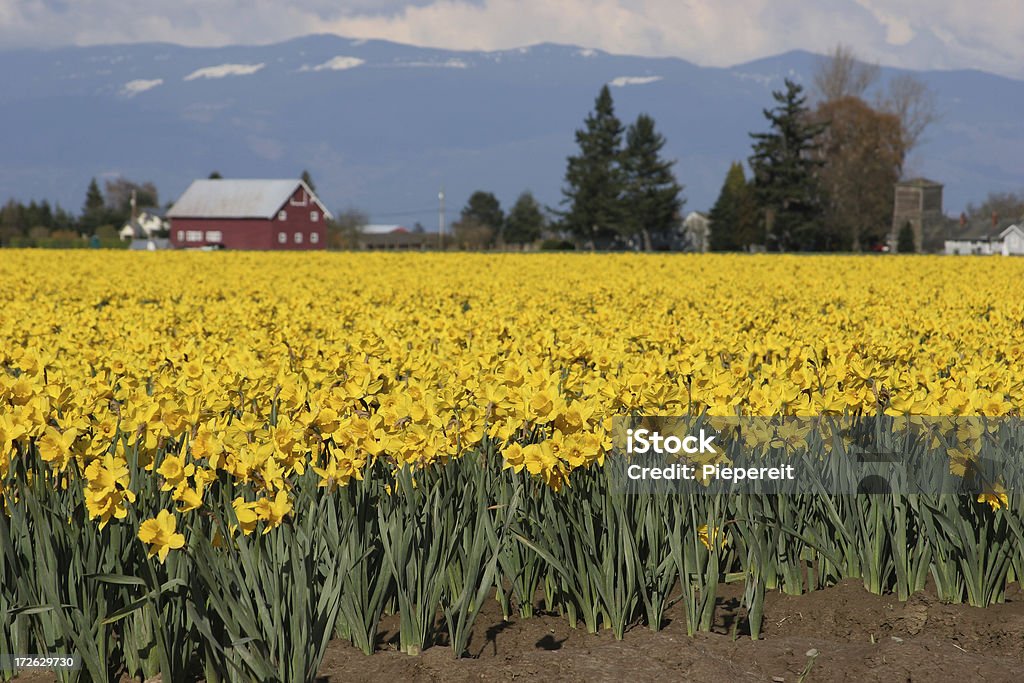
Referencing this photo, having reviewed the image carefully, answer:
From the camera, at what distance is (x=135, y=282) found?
21.7 m

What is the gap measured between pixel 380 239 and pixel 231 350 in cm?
13025

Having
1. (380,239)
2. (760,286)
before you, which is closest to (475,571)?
(760,286)

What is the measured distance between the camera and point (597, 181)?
92688mm

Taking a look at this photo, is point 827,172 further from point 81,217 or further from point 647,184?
point 81,217

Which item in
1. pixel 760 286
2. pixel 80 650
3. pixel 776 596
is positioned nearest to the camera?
pixel 80 650

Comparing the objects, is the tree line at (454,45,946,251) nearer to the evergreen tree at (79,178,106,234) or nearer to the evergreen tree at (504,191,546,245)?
the evergreen tree at (504,191,546,245)

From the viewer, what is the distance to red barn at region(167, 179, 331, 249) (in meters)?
94.9

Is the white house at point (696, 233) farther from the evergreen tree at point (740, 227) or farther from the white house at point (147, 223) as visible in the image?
the white house at point (147, 223)

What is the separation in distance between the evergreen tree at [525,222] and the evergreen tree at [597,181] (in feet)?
80.2

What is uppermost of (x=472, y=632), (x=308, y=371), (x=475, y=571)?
(x=308, y=371)

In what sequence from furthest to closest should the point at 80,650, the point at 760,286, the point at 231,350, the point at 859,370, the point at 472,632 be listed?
1. the point at 760,286
2. the point at 231,350
3. the point at 859,370
4. the point at 472,632
5. the point at 80,650

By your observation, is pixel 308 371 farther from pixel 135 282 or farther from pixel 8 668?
pixel 135 282

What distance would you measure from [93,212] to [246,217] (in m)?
51.3

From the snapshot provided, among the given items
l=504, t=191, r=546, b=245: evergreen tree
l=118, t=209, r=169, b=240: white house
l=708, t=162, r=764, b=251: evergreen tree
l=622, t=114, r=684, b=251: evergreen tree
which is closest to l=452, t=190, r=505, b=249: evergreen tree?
l=504, t=191, r=546, b=245: evergreen tree
